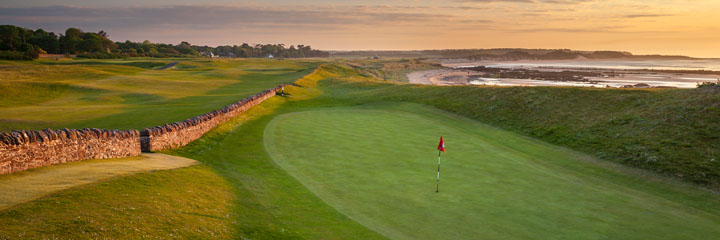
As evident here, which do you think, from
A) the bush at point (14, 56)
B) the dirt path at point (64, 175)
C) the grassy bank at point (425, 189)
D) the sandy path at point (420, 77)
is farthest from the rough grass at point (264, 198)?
the bush at point (14, 56)

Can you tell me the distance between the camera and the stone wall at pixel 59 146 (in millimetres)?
10841

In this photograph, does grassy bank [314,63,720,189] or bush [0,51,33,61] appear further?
bush [0,51,33,61]

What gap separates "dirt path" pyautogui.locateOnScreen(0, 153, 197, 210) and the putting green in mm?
4995

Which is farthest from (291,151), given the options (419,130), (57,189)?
(57,189)

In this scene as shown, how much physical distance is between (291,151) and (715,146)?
60.0 feet

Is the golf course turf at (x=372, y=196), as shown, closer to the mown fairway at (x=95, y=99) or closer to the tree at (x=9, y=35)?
the mown fairway at (x=95, y=99)

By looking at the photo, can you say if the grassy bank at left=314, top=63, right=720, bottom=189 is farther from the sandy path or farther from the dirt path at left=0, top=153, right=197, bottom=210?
the sandy path

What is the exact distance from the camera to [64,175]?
11.0m

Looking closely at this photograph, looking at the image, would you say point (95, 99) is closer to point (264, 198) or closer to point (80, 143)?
point (80, 143)

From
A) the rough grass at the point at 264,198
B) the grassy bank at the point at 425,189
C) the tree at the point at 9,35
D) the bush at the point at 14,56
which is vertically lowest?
the rough grass at the point at 264,198

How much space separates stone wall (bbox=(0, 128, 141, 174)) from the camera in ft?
35.6

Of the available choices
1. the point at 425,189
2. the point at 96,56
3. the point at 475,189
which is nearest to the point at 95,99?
the point at 425,189

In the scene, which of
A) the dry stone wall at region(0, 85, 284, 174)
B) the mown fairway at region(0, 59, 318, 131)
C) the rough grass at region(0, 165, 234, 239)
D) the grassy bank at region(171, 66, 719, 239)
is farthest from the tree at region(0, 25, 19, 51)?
the rough grass at region(0, 165, 234, 239)

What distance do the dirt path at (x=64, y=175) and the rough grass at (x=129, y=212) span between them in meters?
0.41
